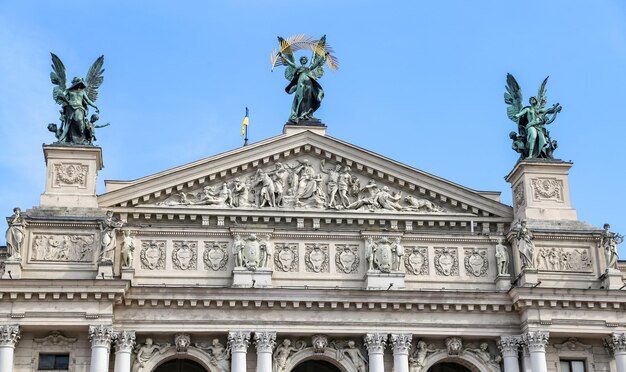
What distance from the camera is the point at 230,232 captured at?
3572 centimetres

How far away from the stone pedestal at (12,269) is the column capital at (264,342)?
305 inches

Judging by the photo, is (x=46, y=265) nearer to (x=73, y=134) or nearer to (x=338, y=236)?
(x=73, y=134)

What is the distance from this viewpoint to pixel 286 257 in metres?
35.9

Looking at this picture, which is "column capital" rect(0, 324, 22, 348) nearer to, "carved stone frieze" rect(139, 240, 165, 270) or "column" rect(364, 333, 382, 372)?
"carved stone frieze" rect(139, 240, 165, 270)

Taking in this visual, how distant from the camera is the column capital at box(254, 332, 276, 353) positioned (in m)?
34.1

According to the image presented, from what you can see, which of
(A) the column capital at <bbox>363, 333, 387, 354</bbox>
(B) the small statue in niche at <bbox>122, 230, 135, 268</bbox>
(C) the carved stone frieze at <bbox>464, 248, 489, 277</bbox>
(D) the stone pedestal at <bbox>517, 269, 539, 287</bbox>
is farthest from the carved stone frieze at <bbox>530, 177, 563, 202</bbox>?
(B) the small statue in niche at <bbox>122, 230, 135, 268</bbox>

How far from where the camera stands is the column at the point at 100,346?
32.8m

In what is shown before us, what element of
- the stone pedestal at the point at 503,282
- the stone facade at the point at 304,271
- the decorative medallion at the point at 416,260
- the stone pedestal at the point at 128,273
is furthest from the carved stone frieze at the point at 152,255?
the stone pedestal at the point at 503,282

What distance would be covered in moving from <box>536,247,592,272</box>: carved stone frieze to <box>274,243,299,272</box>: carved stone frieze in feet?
27.2

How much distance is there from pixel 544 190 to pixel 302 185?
28.0 feet

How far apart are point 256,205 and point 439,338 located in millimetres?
7590

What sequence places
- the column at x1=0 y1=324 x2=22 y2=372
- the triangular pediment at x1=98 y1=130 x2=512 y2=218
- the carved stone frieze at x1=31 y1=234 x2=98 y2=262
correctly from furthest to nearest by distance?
the triangular pediment at x1=98 y1=130 x2=512 y2=218 < the carved stone frieze at x1=31 y1=234 x2=98 y2=262 < the column at x1=0 y1=324 x2=22 y2=372

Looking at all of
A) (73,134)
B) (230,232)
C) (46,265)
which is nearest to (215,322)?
(230,232)

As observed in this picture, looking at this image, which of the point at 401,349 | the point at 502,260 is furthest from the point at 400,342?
the point at 502,260
